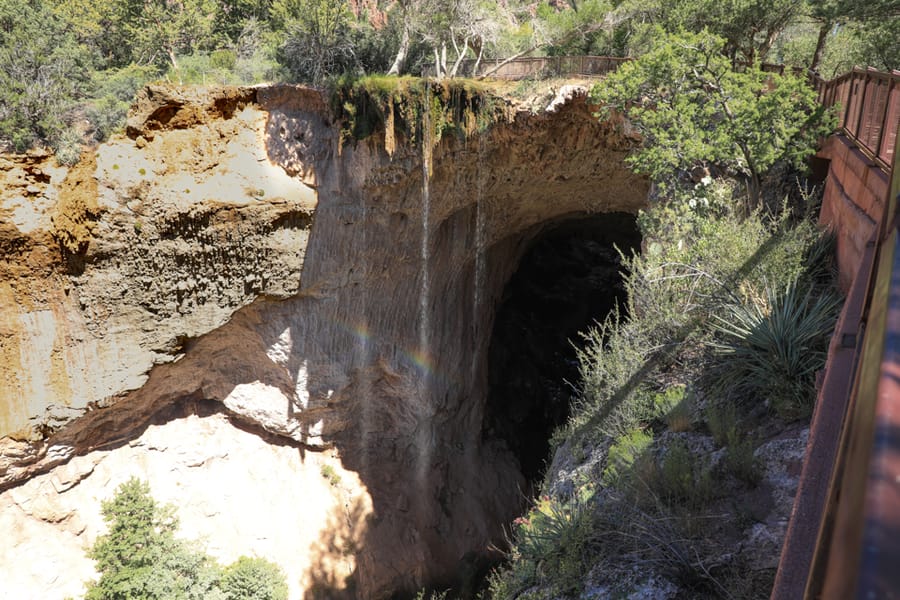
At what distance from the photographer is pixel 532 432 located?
15531 millimetres

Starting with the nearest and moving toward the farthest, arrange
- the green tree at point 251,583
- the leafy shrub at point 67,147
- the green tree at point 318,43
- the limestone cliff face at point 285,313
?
the leafy shrub at point 67,147
the limestone cliff face at point 285,313
the green tree at point 251,583
the green tree at point 318,43

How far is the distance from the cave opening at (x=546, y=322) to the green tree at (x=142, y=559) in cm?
733

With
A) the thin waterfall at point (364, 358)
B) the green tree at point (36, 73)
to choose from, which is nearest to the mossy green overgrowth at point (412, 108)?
the thin waterfall at point (364, 358)

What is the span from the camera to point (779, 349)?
4430 millimetres

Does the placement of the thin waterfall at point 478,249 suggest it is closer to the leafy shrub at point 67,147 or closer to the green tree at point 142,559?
the leafy shrub at point 67,147

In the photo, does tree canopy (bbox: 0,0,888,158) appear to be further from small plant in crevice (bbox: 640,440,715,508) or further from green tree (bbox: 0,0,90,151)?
small plant in crevice (bbox: 640,440,715,508)

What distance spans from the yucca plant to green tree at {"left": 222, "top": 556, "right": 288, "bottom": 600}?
28.1 feet

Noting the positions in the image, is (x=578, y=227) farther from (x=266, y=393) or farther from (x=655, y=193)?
(x=266, y=393)

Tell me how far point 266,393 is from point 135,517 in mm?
3233

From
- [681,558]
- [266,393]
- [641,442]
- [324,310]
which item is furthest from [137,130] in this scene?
[681,558]

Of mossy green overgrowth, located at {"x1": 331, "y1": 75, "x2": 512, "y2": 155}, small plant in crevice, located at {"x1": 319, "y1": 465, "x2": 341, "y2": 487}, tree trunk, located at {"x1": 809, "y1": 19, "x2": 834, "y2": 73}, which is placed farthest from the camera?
small plant in crevice, located at {"x1": 319, "y1": 465, "x2": 341, "y2": 487}

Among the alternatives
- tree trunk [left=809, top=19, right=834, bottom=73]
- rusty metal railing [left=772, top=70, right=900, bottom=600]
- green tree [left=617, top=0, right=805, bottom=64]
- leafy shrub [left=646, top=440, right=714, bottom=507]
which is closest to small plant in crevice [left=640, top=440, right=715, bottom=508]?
leafy shrub [left=646, top=440, right=714, bottom=507]

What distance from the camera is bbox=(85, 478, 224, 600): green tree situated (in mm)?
9047

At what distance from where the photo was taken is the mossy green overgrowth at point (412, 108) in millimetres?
9766
